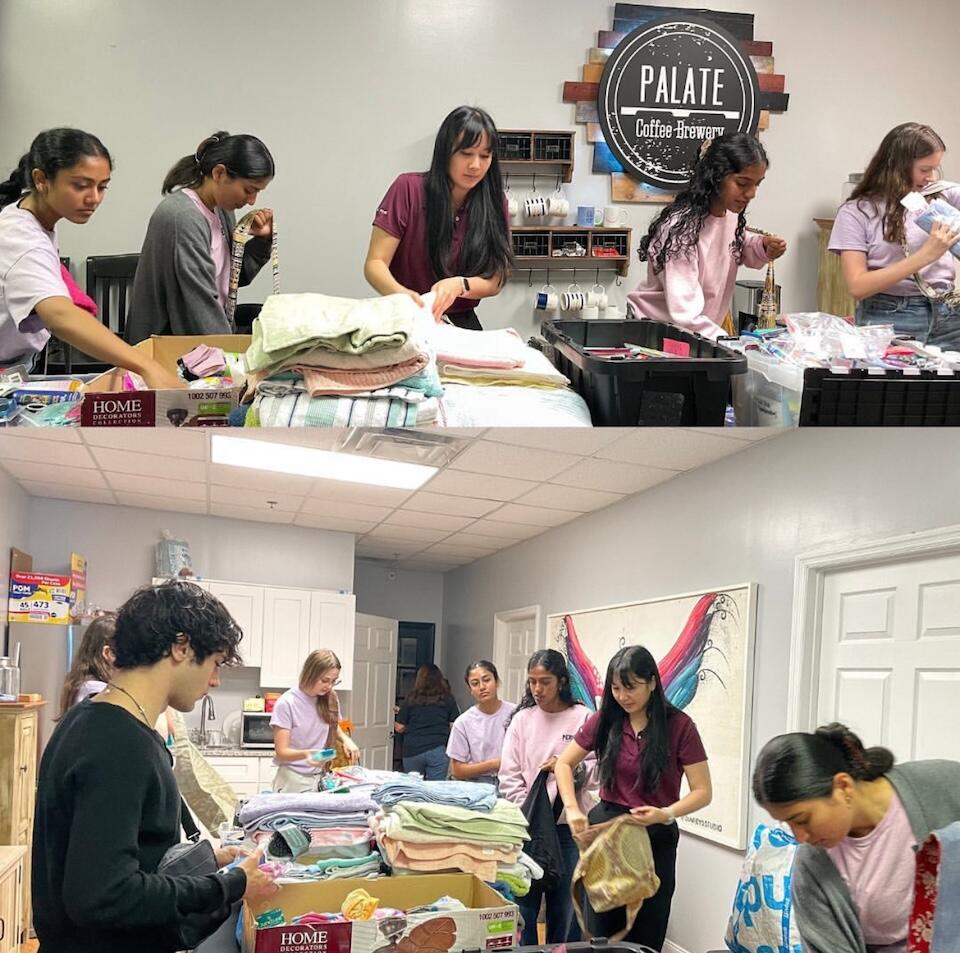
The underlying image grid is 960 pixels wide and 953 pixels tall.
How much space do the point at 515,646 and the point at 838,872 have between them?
A: 53cm

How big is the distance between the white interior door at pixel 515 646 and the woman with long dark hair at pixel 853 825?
365 millimetres

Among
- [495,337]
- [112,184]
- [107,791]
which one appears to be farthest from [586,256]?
[107,791]

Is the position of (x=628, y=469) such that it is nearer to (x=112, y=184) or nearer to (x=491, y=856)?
(x=491, y=856)

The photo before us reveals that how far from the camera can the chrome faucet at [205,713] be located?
1.40m

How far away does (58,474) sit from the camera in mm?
1552

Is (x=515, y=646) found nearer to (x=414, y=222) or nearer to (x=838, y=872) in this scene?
(x=838, y=872)

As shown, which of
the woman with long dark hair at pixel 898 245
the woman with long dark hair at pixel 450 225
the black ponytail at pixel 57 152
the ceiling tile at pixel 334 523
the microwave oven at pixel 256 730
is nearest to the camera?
the microwave oven at pixel 256 730

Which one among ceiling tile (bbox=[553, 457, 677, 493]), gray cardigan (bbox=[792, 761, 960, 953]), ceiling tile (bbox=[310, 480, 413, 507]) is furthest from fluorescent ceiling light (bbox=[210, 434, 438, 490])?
gray cardigan (bbox=[792, 761, 960, 953])

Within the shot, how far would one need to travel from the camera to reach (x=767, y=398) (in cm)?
182

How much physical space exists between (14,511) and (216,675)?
0.38 meters

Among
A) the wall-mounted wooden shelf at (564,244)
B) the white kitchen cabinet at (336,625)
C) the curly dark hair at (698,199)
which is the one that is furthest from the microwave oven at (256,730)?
the wall-mounted wooden shelf at (564,244)

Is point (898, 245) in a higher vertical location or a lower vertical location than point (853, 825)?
higher

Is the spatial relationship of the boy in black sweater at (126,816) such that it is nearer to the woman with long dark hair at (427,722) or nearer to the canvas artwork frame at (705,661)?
the woman with long dark hair at (427,722)

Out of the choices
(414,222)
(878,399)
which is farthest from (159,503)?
(414,222)
